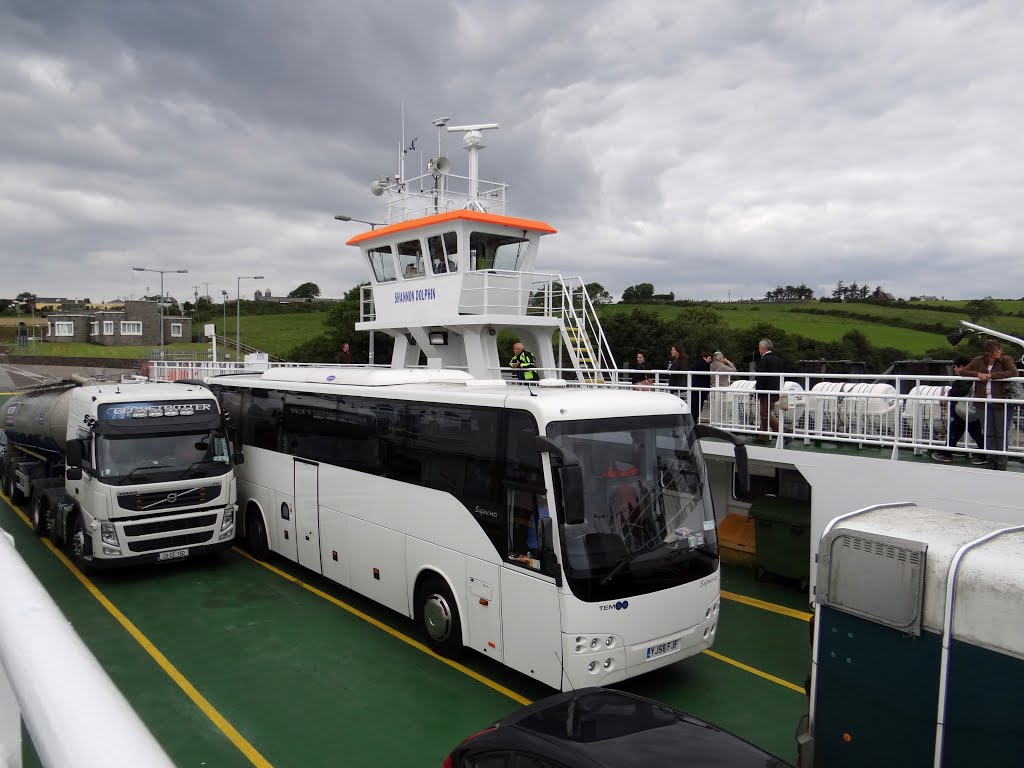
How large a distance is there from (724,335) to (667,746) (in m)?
53.2

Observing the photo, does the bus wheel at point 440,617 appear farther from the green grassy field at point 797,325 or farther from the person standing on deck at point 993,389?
the green grassy field at point 797,325

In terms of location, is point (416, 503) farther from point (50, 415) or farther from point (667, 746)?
point (50, 415)

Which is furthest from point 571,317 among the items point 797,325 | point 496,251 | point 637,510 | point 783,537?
point 797,325

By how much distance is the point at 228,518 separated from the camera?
40.7 ft

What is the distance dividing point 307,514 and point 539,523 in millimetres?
5759

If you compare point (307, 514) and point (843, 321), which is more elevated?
point (843, 321)

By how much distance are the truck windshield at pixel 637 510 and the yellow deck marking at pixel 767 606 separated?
10.8 ft

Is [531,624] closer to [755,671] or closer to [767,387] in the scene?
[755,671]

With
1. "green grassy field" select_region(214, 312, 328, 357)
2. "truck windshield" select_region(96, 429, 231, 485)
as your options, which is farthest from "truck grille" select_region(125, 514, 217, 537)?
"green grassy field" select_region(214, 312, 328, 357)

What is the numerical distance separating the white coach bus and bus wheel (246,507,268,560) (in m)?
3.32

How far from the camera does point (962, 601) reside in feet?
16.5

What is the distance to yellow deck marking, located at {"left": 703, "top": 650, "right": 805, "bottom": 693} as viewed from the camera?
27.2 feet

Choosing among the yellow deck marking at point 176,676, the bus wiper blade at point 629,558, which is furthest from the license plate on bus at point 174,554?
the bus wiper blade at point 629,558

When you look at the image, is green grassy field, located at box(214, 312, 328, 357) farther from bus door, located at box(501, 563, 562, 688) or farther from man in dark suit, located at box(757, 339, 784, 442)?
bus door, located at box(501, 563, 562, 688)
